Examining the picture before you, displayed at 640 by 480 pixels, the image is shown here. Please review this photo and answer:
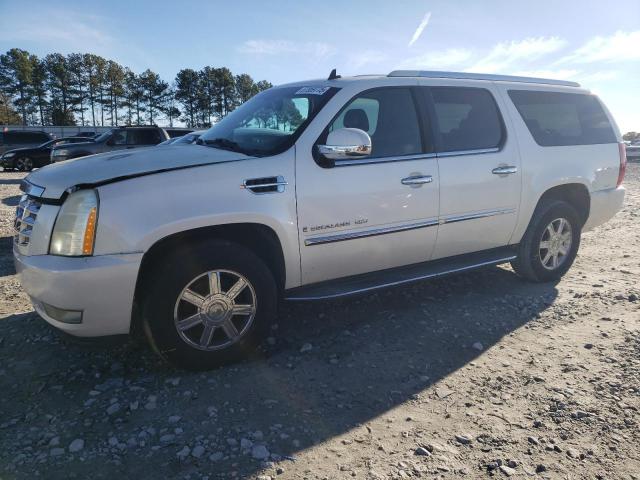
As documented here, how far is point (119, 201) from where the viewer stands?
264cm

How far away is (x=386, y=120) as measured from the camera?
3691 mm

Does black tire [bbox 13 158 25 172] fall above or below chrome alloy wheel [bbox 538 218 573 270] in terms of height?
above

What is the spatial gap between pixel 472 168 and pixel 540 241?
50.8 inches

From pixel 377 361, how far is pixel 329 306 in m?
1.09

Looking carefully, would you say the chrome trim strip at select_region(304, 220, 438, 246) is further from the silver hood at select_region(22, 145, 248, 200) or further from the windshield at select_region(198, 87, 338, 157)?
the silver hood at select_region(22, 145, 248, 200)

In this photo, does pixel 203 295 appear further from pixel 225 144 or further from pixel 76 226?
pixel 225 144

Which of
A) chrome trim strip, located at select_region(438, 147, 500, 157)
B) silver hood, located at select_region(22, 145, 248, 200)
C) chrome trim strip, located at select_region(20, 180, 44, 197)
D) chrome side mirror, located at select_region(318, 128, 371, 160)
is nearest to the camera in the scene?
silver hood, located at select_region(22, 145, 248, 200)

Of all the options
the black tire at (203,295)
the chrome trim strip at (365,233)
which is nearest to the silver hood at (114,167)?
the black tire at (203,295)

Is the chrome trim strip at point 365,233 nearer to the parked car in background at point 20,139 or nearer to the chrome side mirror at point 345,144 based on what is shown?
the chrome side mirror at point 345,144

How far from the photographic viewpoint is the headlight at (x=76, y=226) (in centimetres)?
260

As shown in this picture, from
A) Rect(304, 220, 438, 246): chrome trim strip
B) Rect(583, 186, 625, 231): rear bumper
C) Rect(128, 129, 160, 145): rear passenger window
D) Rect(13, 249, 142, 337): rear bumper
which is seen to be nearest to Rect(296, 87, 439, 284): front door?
Rect(304, 220, 438, 246): chrome trim strip

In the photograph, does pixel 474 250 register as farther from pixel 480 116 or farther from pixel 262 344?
pixel 262 344

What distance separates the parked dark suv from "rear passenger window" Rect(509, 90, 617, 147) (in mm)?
11737

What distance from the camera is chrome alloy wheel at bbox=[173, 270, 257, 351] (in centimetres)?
292
